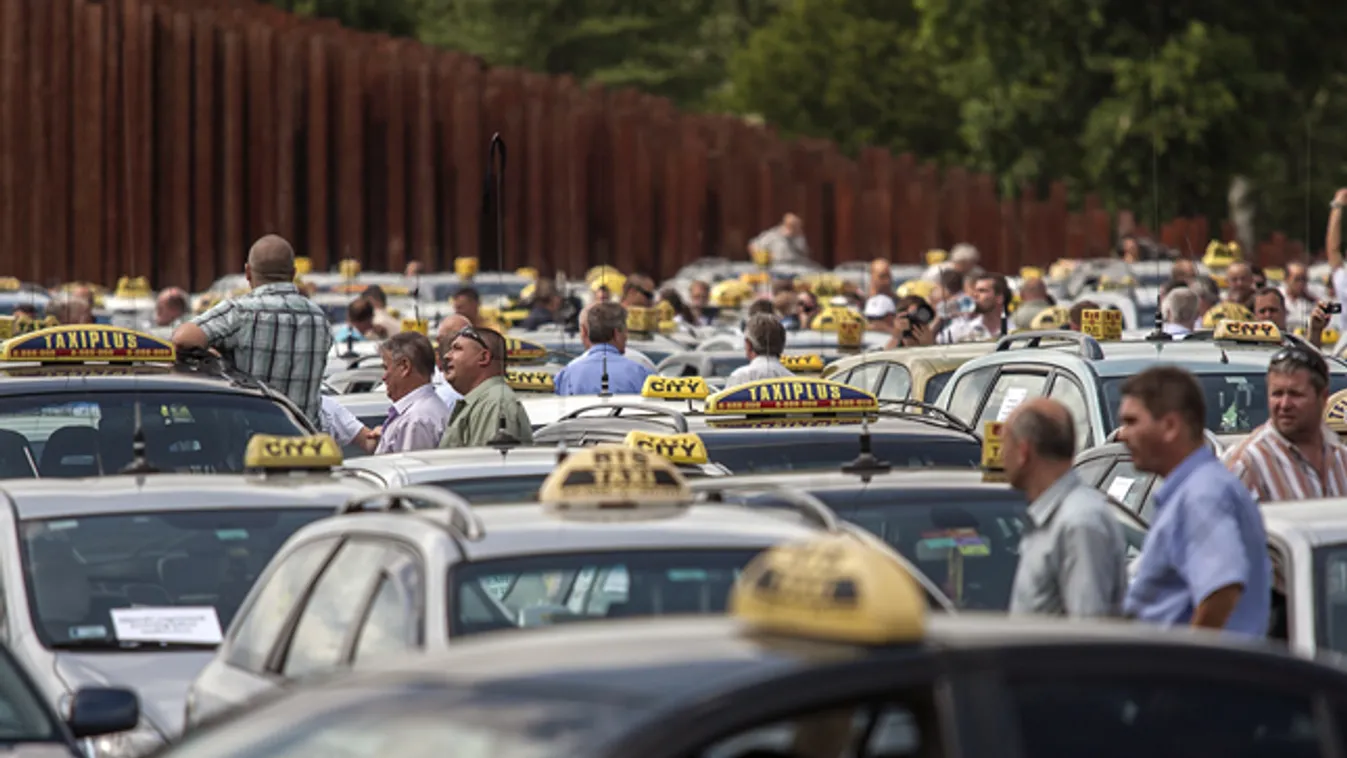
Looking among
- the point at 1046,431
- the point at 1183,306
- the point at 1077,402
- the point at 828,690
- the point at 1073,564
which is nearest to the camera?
the point at 828,690

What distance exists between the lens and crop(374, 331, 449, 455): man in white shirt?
437 inches

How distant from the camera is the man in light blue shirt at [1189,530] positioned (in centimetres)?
611

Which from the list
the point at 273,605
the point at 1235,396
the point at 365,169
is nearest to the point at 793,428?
the point at 1235,396

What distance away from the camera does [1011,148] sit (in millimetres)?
53656

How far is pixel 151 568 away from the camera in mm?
7867

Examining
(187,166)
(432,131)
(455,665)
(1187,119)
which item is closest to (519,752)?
(455,665)

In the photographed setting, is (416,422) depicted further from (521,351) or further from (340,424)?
(521,351)

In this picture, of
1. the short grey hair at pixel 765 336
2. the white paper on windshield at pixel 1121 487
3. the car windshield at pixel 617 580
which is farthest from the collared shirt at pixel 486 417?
the car windshield at pixel 617 580

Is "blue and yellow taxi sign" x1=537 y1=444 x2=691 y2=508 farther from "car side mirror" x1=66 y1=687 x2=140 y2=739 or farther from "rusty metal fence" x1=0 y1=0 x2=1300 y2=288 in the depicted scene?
"rusty metal fence" x1=0 y1=0 x2=1300 y2=288

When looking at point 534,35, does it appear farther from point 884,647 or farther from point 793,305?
point 884,647

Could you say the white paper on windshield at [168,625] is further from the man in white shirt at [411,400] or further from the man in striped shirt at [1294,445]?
the man in white shirt at [411,400]

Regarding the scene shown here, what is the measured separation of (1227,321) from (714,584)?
25.3 ft

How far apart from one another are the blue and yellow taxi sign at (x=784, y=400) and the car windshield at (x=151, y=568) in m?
2.90

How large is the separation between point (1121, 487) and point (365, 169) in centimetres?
3056
